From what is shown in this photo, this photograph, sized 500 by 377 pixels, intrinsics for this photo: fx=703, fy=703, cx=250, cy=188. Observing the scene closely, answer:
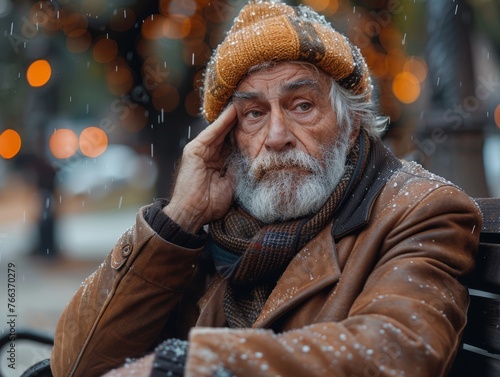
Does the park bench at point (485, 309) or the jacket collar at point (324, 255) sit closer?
the park bench at point (485, 309)

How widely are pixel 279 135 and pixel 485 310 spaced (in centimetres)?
114

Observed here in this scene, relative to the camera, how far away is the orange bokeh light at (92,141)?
16.4 metres

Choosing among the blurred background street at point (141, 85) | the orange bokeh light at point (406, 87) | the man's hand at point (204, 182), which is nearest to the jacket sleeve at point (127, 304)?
the man's hand at point (204, 182)

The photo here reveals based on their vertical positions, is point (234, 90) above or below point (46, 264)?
above

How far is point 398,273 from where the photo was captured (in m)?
2.28

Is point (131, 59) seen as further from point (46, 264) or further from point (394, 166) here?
point (394, 166)

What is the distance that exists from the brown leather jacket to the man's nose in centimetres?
37

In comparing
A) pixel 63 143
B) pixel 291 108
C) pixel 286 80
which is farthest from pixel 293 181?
pixel 63 143

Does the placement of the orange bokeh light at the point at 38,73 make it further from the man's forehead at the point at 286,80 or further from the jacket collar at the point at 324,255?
the jacket collar at the point at 324,255

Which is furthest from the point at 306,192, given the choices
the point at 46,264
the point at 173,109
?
the point at 46,264

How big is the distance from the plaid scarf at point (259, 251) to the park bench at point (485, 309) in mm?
581

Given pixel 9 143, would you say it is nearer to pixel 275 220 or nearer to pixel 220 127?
pixel 220 127

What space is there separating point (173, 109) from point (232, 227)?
347 inches

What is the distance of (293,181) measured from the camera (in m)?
3.09
